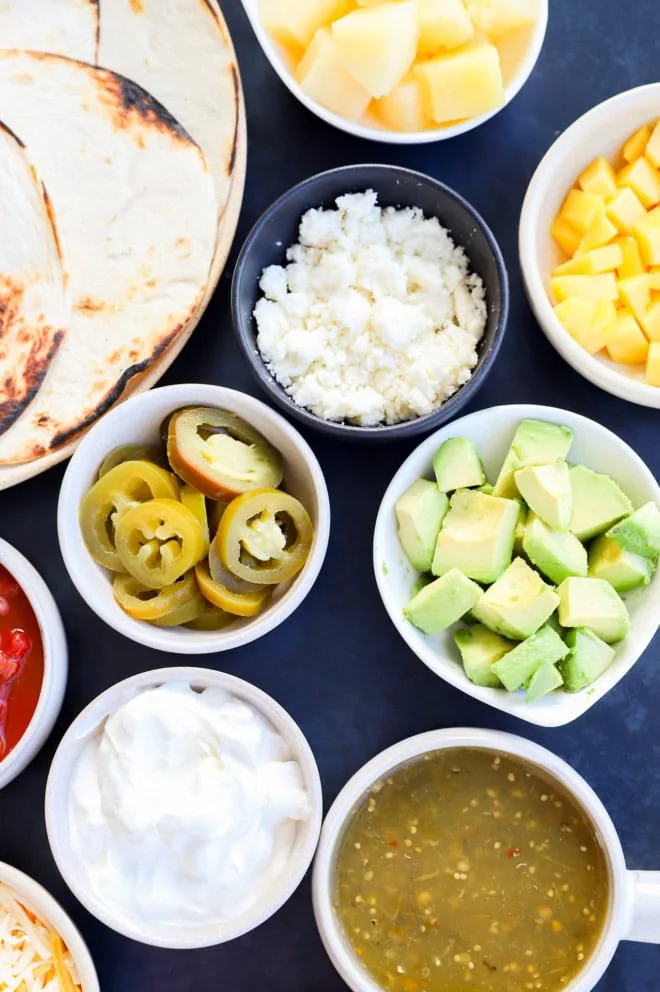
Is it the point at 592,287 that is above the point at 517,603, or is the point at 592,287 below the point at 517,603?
above

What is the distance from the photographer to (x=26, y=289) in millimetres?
1885

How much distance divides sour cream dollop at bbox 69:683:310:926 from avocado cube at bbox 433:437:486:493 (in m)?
0.59

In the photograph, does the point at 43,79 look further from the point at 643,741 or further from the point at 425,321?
the point at 643,741

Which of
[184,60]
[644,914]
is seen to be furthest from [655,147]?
[644,914]

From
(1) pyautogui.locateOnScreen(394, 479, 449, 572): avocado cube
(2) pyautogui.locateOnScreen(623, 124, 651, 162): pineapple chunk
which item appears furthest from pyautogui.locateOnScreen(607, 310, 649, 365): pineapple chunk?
(1) pyautogui.locateOnScreen(394, 479, 449, 572): avocado cube

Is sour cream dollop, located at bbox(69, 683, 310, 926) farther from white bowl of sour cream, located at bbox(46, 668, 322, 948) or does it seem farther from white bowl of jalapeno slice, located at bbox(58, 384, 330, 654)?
white bowl of jalapeno slice, located at bbox(58, 384, 330, 654)

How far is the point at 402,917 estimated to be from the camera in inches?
76.5

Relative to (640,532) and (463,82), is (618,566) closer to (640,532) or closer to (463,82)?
(640,532)

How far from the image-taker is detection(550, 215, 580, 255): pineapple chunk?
79.5 inches

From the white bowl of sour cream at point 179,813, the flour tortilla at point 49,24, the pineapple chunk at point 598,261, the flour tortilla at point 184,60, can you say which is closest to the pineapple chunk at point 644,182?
the pineapple chunk at point 598,261

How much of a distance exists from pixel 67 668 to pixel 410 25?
1451 mm

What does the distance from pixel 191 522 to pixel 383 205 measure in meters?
0.75

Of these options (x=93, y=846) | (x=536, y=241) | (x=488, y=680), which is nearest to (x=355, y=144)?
(x=536, y=241)

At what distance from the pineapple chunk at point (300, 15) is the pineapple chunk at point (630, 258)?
71 centimetres
